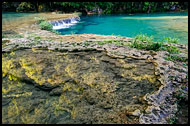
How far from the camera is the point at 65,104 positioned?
100 inches

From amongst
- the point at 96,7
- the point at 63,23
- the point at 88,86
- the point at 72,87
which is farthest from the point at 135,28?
the point at 96,7

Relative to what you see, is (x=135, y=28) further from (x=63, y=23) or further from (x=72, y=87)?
(x=72, y=87)

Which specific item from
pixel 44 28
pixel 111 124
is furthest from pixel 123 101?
pixel 44 28

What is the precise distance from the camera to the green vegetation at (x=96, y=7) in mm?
25497

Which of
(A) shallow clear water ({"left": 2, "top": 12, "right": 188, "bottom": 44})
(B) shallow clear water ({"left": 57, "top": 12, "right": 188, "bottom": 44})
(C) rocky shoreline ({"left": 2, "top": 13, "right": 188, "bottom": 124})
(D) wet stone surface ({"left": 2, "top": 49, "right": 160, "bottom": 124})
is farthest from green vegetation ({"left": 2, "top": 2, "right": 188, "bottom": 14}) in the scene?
(D) wet stone surface ({"left": 2, "top": 49, "right": 160, "bottom": 124})

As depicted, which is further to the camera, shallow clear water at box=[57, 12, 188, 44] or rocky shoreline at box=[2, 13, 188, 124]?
shallow clear water at box=[57, 12, 188, 44]

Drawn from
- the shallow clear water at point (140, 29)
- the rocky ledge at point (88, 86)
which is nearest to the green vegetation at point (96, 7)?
the shallow clear water at point (140, 29)

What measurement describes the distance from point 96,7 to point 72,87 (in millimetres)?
27303

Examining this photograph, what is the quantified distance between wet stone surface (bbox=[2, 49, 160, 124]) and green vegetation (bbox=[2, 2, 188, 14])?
23825mm

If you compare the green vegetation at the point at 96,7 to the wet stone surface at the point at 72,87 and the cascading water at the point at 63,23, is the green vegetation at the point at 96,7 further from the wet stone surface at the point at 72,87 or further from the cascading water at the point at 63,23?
the wet stone surface at the point at 72,87

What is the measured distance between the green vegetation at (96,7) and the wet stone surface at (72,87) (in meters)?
23.8

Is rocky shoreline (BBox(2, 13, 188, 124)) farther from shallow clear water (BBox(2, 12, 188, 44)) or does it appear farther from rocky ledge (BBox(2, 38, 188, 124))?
shallow clear water (BBox(2, 12, 188, 44))

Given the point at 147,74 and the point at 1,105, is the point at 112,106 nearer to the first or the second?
the point at 147,74

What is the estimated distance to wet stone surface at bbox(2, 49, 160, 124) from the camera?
2.36 metres
